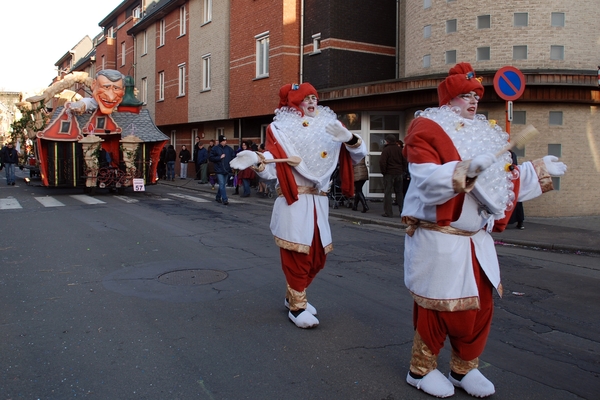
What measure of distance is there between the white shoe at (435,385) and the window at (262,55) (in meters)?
18.7

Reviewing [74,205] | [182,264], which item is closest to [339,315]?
[182,264]

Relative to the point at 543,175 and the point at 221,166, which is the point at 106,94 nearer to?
the point at 221,166

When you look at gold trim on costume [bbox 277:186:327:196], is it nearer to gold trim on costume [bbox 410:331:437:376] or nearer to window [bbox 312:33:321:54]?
gold trim on costume [bbox 410:331:437:376]

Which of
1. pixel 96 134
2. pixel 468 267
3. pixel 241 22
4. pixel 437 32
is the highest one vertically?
pixel 241 22

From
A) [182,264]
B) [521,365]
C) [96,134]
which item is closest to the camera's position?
[521,365]

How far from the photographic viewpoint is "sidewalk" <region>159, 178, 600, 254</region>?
941 centimetres

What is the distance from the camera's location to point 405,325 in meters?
4.80

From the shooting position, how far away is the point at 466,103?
11.1 feet

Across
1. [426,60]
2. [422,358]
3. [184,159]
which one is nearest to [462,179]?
[422,358]

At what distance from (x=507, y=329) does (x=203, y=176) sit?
63.4ft

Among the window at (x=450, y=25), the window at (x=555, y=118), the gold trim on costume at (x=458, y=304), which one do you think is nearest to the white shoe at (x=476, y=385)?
the gold trim on costume at (x=458, y=304)

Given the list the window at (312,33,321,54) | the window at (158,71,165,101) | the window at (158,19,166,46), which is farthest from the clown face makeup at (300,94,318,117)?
the window at (158,19,166,46)

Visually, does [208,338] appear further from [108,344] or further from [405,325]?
[405,325]

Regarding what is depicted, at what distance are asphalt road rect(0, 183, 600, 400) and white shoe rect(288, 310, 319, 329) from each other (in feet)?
0.24
